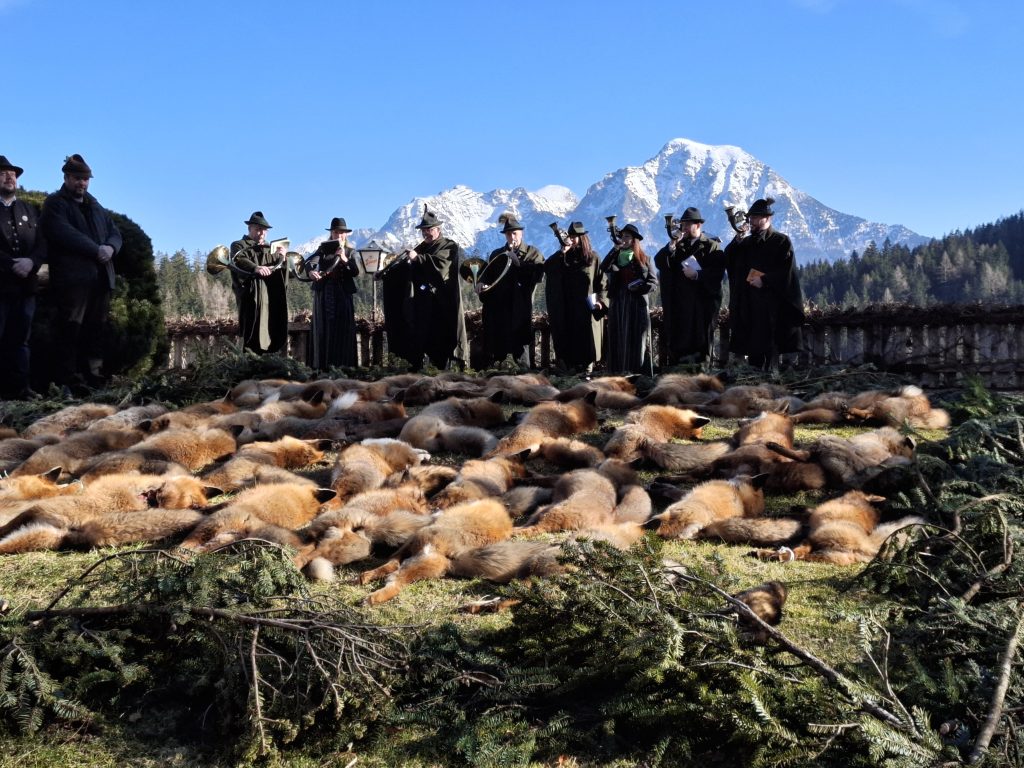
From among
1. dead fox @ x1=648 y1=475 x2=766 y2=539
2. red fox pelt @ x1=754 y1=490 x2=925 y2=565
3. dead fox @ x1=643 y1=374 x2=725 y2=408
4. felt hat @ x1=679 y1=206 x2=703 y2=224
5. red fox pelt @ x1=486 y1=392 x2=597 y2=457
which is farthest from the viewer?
felt hat @ x1=679 y1=206 x2=703 y2=224

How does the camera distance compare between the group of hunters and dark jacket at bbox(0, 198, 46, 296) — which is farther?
the group of hunters

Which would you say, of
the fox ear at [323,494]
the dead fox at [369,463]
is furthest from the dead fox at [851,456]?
Result: the fox ear at [323,494]

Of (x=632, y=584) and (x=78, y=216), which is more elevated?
(x=78, y=216)

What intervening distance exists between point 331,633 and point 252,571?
609 millimetres

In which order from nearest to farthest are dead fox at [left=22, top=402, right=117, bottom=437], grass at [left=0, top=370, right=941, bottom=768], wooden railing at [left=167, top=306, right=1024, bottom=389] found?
grass at [left=0, top=370, right=941, bottom=768] < dead fox at [left=22, top=402, right=117, bottom=437] < wooden railing at [left=167, top=306, right=1024, bottom=389]

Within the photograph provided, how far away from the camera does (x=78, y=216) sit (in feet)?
39.1

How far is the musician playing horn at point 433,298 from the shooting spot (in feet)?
47.8

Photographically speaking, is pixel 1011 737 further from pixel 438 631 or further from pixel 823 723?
pixel 438 631

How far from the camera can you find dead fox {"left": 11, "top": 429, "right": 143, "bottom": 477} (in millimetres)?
6621

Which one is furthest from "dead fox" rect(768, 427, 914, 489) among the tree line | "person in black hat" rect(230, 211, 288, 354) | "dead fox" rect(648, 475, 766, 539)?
the tree line

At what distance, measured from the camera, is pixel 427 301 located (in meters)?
14.7

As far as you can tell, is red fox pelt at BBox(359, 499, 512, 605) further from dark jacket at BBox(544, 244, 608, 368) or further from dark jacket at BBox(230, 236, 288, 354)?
dark jacket at BBox(230, 236, 288, 354)

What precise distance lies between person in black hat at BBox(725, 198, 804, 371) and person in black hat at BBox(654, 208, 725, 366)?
0.38 m

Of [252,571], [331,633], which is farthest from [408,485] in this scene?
[331,633]
